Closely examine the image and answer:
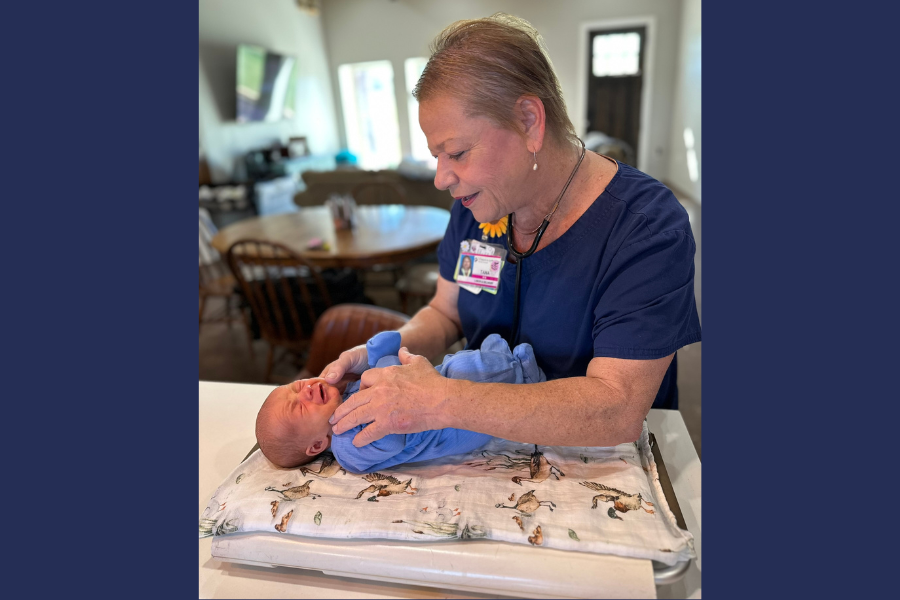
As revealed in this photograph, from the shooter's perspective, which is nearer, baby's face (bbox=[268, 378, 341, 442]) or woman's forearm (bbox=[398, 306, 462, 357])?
baby's face (bbox=[268, 378, 341, 442])

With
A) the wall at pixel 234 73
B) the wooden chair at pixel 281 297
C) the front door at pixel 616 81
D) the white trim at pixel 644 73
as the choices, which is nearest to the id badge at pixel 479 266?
the wooden chair at pixel 281 297

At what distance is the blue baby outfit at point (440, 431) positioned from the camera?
0.94 metres

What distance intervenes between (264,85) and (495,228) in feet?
24.8

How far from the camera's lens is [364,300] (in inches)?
124

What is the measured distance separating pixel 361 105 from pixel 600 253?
9.87 m

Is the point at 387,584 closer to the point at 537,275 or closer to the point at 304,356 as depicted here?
the point at 537,275

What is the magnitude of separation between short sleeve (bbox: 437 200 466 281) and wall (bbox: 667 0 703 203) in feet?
19.8

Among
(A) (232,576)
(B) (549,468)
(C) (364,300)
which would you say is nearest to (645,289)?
(B) (549,468)

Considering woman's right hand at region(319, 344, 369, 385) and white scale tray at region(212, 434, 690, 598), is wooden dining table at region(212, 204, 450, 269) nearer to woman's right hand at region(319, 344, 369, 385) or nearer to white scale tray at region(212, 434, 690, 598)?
woman's right hand at region(319, 344, 369, 385)

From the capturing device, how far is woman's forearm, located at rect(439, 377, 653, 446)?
0.85m

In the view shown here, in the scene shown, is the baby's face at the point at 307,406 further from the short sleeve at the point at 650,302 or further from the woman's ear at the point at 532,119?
the woman's ear at the point at 532,119

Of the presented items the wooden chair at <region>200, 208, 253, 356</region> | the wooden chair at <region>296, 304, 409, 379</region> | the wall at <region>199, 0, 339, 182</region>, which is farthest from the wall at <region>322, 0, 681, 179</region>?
the wooden chair at <region>296, 304, 409, 379</region>

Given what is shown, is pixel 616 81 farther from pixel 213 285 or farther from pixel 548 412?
pixel 548 412

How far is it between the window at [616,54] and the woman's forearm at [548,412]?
9497 millimetres
